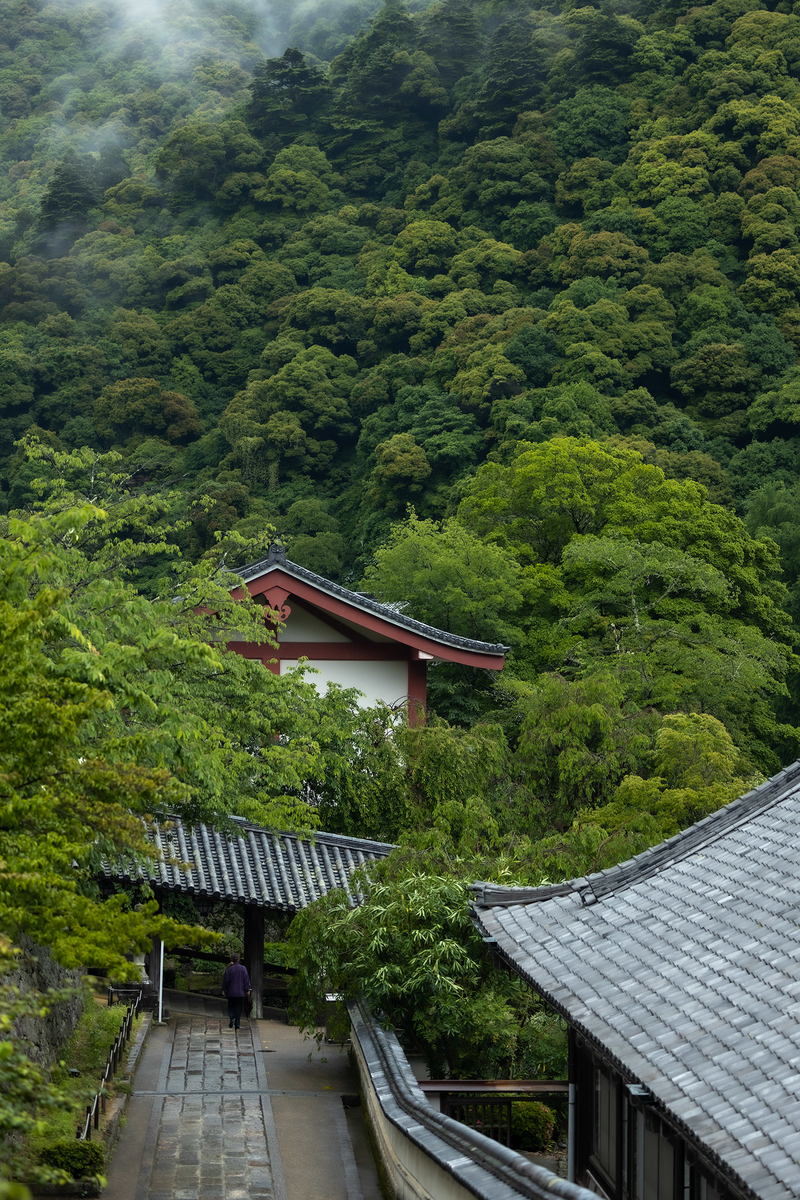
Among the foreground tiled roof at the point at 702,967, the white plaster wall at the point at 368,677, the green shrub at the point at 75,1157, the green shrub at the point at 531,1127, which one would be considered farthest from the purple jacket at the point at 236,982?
the foreground tiled roof at the point at 702,967

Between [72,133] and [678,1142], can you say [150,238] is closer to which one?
[72,133]

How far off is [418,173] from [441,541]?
163ft

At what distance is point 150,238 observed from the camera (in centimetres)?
8006

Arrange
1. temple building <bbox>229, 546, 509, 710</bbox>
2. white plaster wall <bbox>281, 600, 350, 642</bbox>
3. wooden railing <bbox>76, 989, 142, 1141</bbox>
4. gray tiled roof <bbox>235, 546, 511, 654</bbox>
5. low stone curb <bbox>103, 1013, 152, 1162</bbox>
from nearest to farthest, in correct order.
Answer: wooden railing <bbox>76, 989, 142, 1141</bbox>, low stone curb <bbox>103, 1013, 152, 1162</bbox>, gray tiled roof <bbox>235, 546, 511, 654</bbox>, temple building <bbox>229, 546, 509, 710</bbox>, white plaster wall <bbox>281, 600, 350, 642</bbox>

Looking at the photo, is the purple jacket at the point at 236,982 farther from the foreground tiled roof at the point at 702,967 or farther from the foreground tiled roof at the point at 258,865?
the foreground tiled roof at the point at 702,967

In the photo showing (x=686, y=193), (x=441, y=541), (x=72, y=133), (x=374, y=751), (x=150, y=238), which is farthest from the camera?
(x=72, y=133)

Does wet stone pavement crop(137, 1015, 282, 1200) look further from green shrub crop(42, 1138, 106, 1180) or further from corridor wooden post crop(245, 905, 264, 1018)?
corridor wooden post crop(245, 905, 264, 1018)

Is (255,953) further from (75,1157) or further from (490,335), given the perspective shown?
(490,335)

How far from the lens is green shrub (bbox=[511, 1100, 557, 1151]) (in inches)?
506

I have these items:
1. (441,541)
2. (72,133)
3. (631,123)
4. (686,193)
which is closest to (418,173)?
(631,123)

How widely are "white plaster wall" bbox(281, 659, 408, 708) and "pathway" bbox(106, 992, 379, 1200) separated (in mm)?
8370

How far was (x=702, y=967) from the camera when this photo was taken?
795cm

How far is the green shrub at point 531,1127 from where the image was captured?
12852mm

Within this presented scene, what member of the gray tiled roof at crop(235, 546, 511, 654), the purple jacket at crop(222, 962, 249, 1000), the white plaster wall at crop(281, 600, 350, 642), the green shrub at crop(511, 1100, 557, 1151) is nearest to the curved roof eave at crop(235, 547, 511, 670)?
the gray tiled roof at crop(235, 546, 511, 654)
